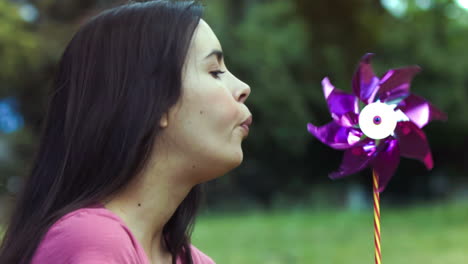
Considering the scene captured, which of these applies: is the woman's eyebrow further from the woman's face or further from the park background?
the park background

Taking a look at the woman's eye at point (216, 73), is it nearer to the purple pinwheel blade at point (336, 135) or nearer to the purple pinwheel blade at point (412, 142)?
the purple pinwheel blade at point (336, 135)

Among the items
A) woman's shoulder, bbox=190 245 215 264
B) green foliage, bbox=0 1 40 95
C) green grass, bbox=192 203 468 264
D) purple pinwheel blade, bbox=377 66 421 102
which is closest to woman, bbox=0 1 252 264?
woman's shoulder, bbox=190 245 215 264

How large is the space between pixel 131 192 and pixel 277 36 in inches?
504

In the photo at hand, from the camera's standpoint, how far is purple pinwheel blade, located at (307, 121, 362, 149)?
187 centimetres

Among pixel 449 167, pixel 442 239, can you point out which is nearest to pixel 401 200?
pixel 449 167

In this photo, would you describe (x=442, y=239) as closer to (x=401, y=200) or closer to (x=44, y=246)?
(x=44, y=246)

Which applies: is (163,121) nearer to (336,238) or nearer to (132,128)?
(132,128)

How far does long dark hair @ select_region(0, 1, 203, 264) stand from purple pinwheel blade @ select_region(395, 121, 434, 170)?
59 cm

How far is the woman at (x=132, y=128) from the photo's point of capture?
1.56 m

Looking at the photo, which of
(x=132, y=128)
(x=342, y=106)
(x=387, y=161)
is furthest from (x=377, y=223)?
(x=132, y=128)

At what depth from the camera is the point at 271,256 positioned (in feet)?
22.2

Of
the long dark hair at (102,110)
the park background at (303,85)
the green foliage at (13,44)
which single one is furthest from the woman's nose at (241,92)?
the park background at (303,85)

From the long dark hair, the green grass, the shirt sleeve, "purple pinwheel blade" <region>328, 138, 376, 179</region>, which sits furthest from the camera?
the green grass

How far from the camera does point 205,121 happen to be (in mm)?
1631
